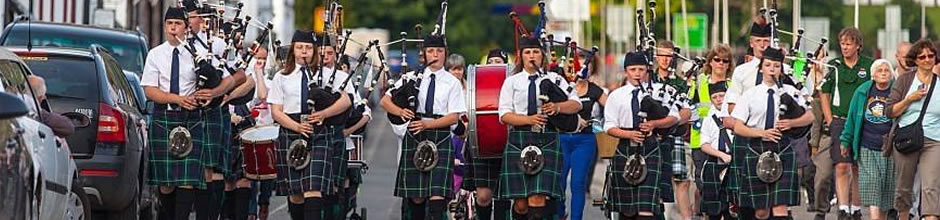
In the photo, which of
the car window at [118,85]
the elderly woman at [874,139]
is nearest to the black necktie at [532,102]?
the car window at [118,85]

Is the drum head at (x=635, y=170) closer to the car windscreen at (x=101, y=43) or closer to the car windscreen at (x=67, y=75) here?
the car windscreen at (x=67, y=75)

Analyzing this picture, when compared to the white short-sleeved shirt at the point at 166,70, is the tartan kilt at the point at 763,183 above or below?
below

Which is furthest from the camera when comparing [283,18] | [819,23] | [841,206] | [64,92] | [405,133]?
[283,18]

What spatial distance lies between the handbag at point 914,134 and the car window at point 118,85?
4907 mm

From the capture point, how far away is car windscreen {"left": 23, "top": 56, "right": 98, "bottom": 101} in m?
13.8

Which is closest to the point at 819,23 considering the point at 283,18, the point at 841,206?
the point at 841,206

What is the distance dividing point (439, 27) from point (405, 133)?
0.83 m

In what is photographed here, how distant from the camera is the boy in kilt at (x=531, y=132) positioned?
47.9ft

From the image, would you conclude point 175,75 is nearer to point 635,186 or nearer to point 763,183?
point 635,186

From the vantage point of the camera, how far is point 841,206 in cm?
1750

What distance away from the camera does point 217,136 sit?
14844 mm

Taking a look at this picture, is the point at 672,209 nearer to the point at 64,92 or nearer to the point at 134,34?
the point at 134,34

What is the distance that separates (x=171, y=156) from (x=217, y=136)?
15.3 inches

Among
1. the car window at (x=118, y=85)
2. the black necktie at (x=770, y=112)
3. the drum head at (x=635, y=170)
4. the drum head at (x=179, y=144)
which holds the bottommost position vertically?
the drum head at (x=635, y=170)
